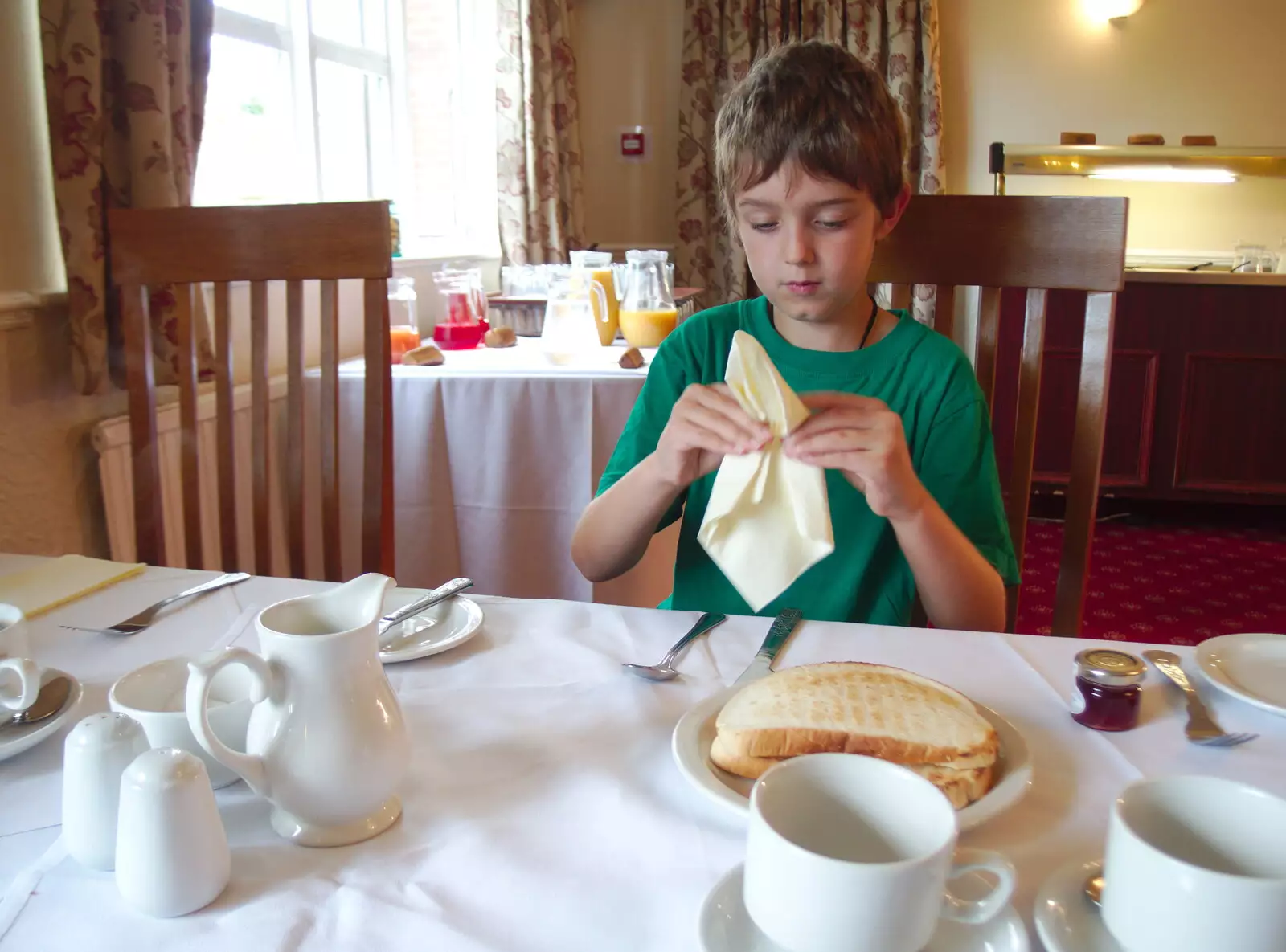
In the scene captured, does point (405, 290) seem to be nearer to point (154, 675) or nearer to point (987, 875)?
point (154, 675)

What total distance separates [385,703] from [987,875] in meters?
0.33

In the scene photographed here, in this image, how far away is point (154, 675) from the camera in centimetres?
63

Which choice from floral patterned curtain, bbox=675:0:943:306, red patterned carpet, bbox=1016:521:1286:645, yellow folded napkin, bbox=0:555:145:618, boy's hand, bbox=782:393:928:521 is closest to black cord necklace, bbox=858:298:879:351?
boy's hand, bbox=782:393:928:521

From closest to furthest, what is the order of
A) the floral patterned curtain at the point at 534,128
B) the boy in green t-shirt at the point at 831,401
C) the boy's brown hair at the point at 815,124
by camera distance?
the boy in green t-shirt at the point at 831,401 < the boy's brown hair at the point at 815,124 < the floral patterned curtain at the point at 534,128

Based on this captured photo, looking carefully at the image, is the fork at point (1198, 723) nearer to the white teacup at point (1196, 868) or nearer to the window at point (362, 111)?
the white teacup at point (1196, 868)

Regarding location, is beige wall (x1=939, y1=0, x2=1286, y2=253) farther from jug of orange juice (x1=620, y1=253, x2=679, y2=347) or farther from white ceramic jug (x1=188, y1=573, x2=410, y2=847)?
white ceramic jug (x1=188, y1=573, x2=410, y2=847)

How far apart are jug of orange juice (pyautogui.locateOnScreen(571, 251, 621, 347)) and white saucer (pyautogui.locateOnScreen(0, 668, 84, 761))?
163 centimetres

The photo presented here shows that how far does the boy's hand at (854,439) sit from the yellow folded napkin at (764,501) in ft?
0.04

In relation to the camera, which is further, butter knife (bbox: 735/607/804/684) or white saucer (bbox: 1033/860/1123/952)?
butter knife (bbox: 735/607/804/684)

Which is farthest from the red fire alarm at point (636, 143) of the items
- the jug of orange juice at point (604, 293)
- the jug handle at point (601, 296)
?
the jug handle at point (601, 296)

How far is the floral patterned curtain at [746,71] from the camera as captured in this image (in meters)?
A: 4.02

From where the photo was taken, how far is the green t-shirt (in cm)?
107

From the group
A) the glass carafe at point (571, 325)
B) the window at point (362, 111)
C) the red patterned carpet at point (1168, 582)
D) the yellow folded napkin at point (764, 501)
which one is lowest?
the red patterned carpet at point (1168, 582)

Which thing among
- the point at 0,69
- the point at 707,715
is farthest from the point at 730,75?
the point at 707,715
